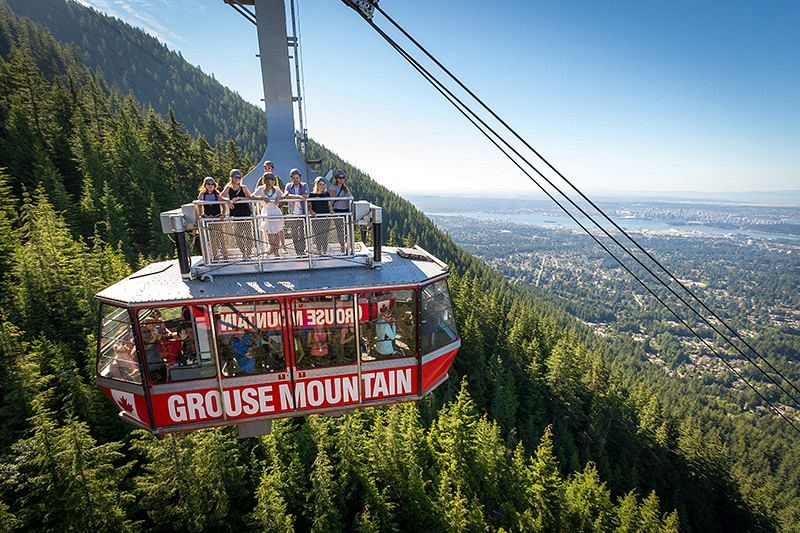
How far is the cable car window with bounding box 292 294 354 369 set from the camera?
27.1 feet

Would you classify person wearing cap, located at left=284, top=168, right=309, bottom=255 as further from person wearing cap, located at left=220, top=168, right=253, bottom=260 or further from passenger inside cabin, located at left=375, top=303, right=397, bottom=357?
passenger inside cabin, located at left=375, top=303, right=397, bottom=357

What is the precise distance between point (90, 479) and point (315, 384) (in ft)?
67.5

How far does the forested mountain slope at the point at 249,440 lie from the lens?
23156 mm

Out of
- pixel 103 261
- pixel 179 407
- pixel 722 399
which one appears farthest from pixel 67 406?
pixel 722 399

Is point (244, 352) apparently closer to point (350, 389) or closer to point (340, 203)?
point (350, 389)

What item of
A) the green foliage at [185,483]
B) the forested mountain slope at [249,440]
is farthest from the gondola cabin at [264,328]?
the green foliage at [185,483]

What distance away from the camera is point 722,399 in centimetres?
15500

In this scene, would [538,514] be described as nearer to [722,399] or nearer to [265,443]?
[265,443]

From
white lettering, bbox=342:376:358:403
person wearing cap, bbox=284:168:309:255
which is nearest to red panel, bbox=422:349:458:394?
white lettering, bbox=342:376:358:403

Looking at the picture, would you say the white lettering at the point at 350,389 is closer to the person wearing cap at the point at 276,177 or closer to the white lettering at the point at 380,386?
the white lettering at the point at 380,386

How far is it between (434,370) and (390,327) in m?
1.71

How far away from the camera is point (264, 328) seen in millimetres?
8180

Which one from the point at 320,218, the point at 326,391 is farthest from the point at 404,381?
the point at 320,218

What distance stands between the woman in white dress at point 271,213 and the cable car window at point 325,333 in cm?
160
